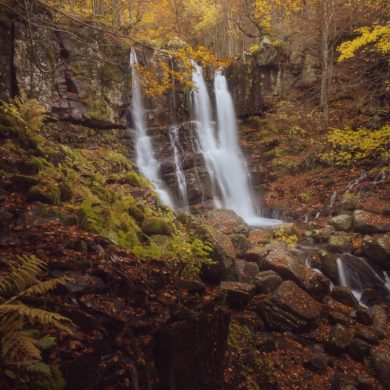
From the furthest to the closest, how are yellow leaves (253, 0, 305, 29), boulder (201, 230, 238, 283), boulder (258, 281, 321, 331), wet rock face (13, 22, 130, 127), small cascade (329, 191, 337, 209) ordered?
yellow leaves (253, 0, 305, 29) → small cascade (329, 191, 337, 209) → wet rock face (13, 22, 130, 127) → boulder (258, 281, 321, 331) → boulder (201, 230, 238, 283)

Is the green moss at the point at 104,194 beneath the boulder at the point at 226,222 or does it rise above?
above

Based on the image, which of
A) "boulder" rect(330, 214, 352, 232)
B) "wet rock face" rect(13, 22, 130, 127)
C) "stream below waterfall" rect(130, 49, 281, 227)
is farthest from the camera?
"stream below waterfall" rect(130, 49, 281, 227)

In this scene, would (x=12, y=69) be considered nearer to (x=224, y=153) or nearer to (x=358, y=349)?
(x=224, y=153)

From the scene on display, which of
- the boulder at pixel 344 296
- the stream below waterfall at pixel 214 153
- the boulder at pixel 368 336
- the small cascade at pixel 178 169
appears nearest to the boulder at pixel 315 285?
the boulder at pixel 344 296

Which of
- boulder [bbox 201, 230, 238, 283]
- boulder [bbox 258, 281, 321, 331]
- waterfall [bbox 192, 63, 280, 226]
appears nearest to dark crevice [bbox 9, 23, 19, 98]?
waterfall [bbox 192, 63, 280, 226]

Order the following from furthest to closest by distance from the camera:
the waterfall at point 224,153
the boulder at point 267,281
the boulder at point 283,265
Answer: the waterfall at point 224,153 → the boulder at point 283,265 → the boulder at point 267,281

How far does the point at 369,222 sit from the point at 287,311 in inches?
218

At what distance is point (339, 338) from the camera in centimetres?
564

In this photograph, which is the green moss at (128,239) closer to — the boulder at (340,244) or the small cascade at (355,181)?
the boulder at (340,244)

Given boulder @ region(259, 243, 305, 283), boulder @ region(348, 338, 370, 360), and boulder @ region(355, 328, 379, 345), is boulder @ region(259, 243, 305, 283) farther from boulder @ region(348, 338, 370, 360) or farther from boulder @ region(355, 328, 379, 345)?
boulder @ region(348, 338, 370, 360)

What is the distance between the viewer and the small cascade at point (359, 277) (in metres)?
7.71

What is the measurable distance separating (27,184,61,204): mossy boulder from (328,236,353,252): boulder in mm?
7908

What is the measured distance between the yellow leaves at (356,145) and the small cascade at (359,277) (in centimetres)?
538

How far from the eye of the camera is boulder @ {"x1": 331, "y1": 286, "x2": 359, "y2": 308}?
6.98 metres
